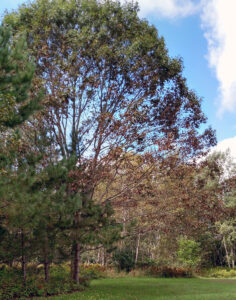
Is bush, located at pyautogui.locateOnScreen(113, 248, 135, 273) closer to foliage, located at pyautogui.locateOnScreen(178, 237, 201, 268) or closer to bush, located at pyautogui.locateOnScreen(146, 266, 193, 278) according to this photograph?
bush, located at pyautogui.locateOnScreen(146, 266, 193, 278)

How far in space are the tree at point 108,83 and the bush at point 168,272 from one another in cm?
996

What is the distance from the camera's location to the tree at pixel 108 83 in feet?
36.9

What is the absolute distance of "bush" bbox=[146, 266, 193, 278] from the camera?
19703 millimetres

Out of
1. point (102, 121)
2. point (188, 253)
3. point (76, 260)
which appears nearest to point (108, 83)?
point (102, 121)

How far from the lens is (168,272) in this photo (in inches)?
775

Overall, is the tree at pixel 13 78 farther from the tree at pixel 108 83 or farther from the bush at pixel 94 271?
the bush at pixel 94 271

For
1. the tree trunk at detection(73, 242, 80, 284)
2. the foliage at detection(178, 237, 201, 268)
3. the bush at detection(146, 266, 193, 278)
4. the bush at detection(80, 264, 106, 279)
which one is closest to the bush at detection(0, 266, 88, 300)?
the tree trunk at detection(73, 242, 80, 284)

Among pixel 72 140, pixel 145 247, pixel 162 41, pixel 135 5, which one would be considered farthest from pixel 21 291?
pixel 145 247

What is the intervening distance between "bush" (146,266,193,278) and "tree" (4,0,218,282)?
996cm

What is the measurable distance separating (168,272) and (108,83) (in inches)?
537

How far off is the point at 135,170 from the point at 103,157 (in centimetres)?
146

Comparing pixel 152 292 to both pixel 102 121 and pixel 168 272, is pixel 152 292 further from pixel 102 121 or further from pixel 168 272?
pixel 168 272

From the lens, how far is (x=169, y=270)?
19.7 metres

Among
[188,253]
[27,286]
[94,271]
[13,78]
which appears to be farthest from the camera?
[188,253]
